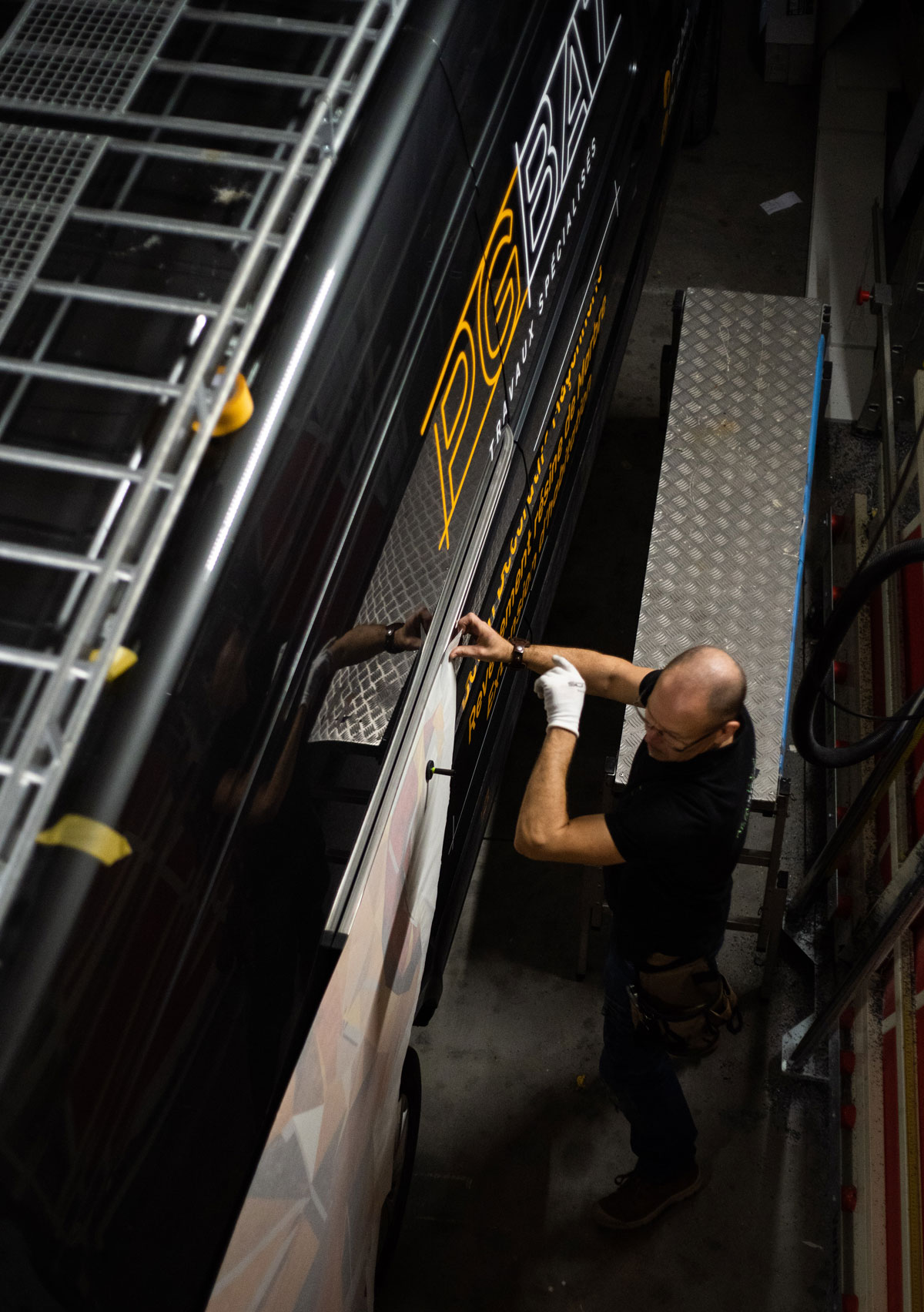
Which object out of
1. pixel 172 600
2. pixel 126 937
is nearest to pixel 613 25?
pixel 172 600

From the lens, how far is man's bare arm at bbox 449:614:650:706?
243 centimetres

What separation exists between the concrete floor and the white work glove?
4.36 ft

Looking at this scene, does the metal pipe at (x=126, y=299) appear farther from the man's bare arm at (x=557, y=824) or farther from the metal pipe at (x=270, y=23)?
the man's bare arm at (x=557, y=824)

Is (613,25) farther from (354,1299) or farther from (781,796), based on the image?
(354,1299)

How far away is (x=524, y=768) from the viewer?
3.89 metres

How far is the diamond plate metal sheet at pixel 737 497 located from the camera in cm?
338

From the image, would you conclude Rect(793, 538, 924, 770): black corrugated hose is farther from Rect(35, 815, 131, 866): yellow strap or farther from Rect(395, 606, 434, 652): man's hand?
Rect(35, 815, 131, 866): yellow strap

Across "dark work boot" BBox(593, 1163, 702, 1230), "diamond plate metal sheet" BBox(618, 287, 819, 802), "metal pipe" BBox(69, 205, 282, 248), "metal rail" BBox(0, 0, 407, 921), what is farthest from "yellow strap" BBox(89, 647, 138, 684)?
"dark work boot" BBox(593, 1163, 702, 1230)

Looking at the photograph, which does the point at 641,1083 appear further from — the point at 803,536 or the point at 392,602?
the point at 803,536

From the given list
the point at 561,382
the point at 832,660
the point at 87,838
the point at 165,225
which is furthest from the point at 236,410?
the point at 832,660

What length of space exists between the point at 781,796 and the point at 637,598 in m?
1.52

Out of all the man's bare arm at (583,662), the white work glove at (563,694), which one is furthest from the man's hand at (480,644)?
the white work glove at (563,694)

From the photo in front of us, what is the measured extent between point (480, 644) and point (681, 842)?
636 millimetres

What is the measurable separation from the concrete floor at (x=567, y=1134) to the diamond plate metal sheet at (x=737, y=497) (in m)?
0.67
